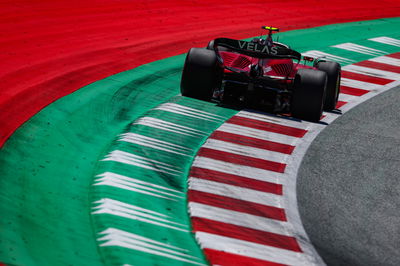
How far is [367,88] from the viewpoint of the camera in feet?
57.1

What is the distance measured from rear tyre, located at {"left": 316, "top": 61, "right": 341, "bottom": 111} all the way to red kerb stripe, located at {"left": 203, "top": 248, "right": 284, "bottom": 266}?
6613 millimetres

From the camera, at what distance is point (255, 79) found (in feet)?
43.2

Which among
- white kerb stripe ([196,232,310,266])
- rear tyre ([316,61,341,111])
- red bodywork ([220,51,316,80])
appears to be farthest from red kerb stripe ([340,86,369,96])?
white kerb stripe ([196,232,310,266])

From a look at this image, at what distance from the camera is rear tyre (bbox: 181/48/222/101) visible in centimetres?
1329

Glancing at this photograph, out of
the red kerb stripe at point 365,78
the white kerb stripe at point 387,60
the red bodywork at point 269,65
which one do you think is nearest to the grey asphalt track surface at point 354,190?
the red bodywork at point 269,65

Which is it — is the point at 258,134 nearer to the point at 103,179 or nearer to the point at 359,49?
the point at 103,179

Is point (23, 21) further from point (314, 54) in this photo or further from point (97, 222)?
point (97, 222)

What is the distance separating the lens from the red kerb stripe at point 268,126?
13.4m

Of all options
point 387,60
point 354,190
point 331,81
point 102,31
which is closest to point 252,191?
point 354,190

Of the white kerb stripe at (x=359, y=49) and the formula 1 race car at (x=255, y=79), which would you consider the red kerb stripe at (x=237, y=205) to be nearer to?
the formula 1 race car at (x=255, y=79)

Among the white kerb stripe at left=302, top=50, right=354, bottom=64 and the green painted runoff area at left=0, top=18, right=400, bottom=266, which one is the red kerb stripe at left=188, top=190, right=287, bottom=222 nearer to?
the green painted runoff area at left=0, top=18, right=400, bottom=266

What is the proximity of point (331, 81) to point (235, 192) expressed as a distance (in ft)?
16.2

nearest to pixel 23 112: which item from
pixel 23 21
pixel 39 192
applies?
pixel 39 192

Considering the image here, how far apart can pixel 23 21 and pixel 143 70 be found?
5389 millimetres
